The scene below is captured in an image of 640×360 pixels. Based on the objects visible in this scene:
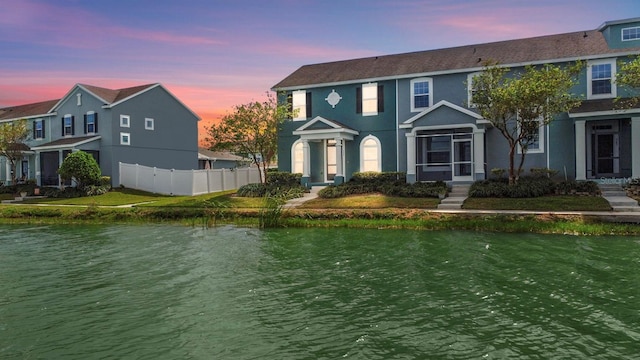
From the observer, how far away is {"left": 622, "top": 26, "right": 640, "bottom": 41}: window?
2272 cm

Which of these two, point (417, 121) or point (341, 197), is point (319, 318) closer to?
point (341, 197)

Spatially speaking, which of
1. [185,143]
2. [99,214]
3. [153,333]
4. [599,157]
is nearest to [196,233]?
[99,214]

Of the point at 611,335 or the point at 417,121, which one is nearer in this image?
the point at 611,335

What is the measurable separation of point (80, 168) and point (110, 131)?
4.60 meters

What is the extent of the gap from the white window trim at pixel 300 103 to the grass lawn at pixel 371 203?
710 centimetres

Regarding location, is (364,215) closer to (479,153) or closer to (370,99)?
(479,153)

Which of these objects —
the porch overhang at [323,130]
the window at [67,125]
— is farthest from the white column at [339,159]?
the window at [67,125]

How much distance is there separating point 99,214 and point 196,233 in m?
7.66

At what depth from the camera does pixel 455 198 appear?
21203mm

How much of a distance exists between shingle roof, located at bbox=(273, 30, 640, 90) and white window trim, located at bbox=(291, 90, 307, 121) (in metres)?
0.49

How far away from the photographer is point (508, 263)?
11.2m

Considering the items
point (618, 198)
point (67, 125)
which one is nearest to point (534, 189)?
point (618, 198)

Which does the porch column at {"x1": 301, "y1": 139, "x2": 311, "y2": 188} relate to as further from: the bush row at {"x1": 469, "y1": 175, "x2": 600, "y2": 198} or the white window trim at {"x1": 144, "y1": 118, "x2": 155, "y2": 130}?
the white window trim at {"x1": 144, "y1": 118, "x2": 155, "y2": 130}

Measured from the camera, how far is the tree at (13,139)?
1393 inches
